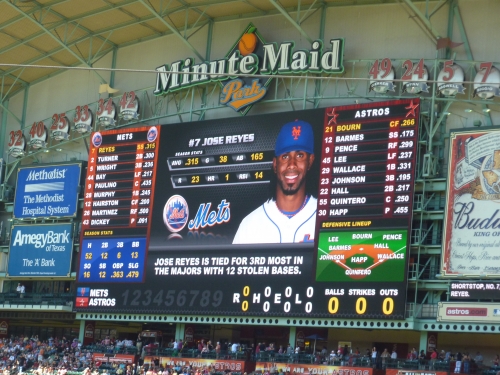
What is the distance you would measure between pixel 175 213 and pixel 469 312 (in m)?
9.87

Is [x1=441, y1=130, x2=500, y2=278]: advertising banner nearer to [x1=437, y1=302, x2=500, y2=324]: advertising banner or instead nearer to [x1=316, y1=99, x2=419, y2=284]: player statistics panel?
[x1=437, y1=302, x2=500, y2=324]: advertising banner

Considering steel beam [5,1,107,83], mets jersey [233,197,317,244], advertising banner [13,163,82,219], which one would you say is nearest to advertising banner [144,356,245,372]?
mets jersey [233,197,317,244]

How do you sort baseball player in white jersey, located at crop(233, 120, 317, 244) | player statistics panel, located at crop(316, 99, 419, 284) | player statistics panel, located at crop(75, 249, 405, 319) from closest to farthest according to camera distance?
player statistics panel, located at crop(316, 99, 419, 284)
player statistics panel, located at crop(75, 249, 405, 319)
baseball player in white jersey, located at crop(233, 120, 317, 244)

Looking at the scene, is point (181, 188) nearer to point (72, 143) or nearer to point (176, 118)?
point (176, 118)

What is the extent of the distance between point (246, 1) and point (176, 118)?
4.76m

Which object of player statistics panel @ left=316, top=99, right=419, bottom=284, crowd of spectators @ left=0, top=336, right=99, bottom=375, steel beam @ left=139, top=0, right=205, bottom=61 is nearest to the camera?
player statistics panel @ left=316, top=99, right=419, bottom=284

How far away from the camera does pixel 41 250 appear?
1342 inches

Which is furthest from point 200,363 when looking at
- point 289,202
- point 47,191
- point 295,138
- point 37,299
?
point 47,191

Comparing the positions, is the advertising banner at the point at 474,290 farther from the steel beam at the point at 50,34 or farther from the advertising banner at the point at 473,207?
the steel beam at the point at 50,34

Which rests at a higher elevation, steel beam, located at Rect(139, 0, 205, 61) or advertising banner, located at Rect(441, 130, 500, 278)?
steel beam, located at Rect(139, 0, 205, 61)

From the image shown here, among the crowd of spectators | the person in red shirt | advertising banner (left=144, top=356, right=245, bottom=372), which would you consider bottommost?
the crowd of spectators

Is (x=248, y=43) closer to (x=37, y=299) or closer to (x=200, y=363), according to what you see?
(x=200, y=363)

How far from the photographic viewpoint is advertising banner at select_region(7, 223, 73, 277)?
1316 inches

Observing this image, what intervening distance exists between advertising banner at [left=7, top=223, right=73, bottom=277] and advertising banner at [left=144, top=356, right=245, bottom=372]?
5.83 m
